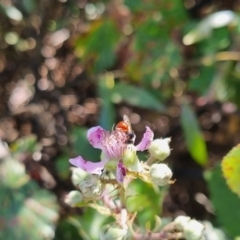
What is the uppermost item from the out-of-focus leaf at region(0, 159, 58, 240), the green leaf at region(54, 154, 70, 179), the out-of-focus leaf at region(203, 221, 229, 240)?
the out-of-focus leaf at region(0, 159, 58, 240)

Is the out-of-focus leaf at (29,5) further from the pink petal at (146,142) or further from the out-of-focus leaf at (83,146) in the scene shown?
the pink petal at (146,142)

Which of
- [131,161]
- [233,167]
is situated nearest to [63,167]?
[233,167]

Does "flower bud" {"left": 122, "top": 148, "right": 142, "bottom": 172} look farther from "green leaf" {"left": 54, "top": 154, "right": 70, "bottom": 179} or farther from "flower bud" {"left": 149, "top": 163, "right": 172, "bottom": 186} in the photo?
"green leaf" {"left": 54, "top": 154, "right": 70, "bottom": 179}

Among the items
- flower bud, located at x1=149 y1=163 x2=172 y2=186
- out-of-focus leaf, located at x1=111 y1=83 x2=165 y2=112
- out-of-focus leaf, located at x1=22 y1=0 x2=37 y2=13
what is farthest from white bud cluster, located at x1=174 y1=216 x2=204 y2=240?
out-of-focus leaf, located at x1=22 y1=0 x2=37 y2=13

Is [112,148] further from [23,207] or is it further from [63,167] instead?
[63,167]

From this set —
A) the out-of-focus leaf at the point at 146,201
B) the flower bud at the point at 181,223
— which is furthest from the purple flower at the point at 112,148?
the out-of-focus leaf at the point at 146,201

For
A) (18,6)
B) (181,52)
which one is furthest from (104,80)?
(18,6)
